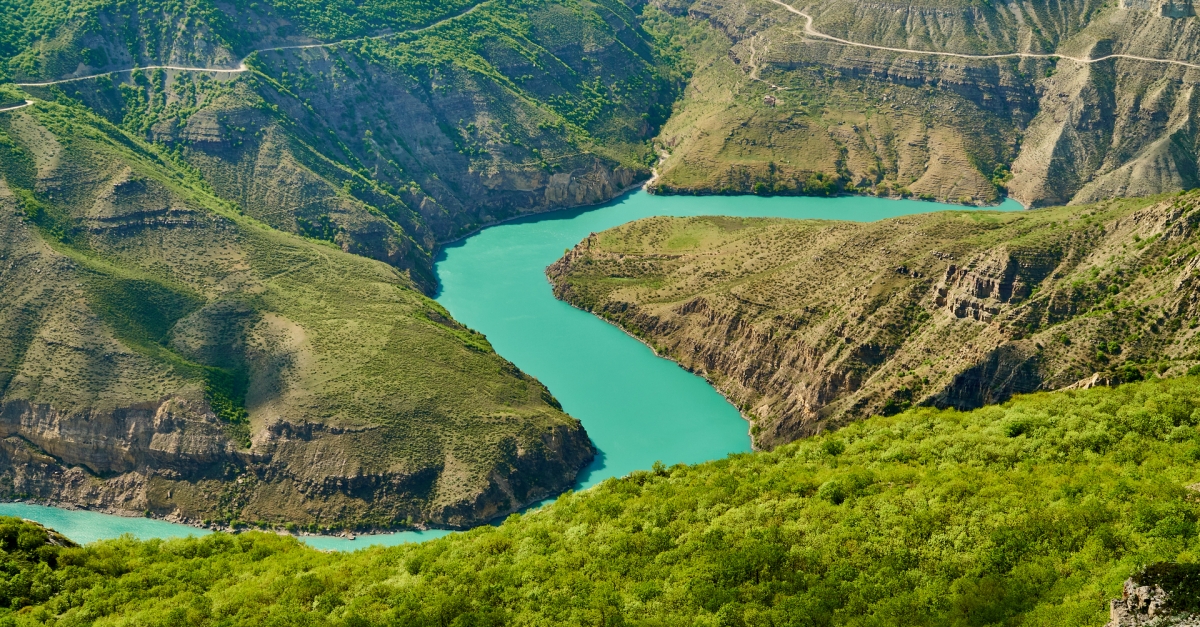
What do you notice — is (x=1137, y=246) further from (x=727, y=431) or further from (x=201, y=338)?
(x=201, y=338)

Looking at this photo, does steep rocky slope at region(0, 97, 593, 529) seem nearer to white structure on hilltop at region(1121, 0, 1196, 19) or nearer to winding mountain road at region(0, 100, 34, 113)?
winding mountain road at region(0, 100, 34, 113)

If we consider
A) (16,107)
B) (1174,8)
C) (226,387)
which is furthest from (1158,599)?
(1174,8)

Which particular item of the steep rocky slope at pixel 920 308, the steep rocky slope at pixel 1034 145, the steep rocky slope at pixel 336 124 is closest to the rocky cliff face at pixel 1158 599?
the steep rocky slope at pixel 920 308

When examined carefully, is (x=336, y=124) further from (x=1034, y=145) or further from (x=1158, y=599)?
(x=1158, y=599)

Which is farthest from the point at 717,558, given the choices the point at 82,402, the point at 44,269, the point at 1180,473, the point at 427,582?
the point at 44,269

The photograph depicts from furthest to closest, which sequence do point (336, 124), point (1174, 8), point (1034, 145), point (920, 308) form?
point (1034, 145), point (1174, 8), point (336, 124), point (920, 308)
